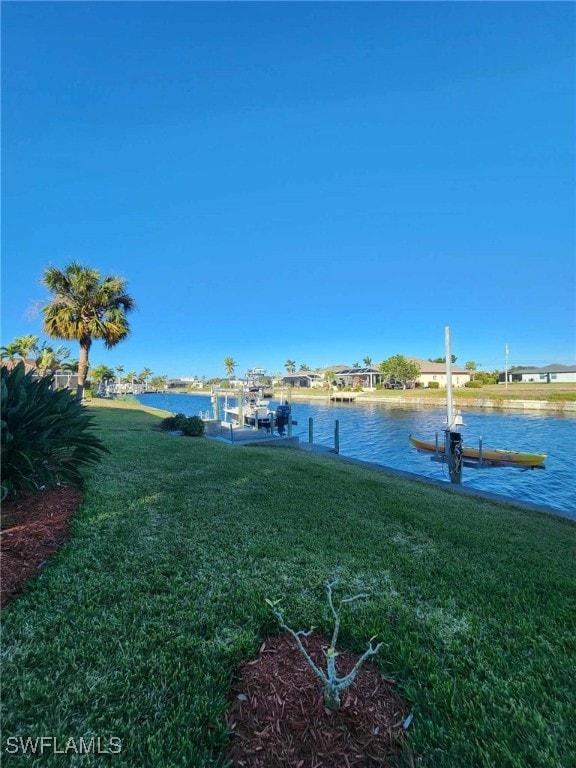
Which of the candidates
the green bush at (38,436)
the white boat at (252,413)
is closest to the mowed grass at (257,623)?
the green bush at (38,436)

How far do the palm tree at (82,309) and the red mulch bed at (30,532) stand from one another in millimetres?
16762

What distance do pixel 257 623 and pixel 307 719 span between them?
29.2 inches

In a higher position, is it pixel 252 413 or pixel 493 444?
pixel 252 413

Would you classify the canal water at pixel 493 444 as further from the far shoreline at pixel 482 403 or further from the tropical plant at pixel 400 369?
the tropical plant at pixel 400 369

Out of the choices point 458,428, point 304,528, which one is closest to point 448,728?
point 304,528

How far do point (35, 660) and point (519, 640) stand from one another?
2.96 metres

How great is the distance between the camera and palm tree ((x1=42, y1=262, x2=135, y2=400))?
1866 cm

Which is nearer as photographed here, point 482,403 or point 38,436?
point 38,436

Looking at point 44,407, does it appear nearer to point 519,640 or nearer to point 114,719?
point 114,719

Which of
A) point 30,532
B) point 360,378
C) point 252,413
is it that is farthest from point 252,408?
point 360,378

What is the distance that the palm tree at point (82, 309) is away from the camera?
734 inches

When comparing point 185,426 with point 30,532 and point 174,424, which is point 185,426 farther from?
point 30,532

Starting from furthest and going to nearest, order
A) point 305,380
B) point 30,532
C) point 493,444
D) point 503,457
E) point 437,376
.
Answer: point 305,380
point 437,376
point 493,444
point 503,457
point 30,532

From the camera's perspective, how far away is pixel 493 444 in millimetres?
22266
